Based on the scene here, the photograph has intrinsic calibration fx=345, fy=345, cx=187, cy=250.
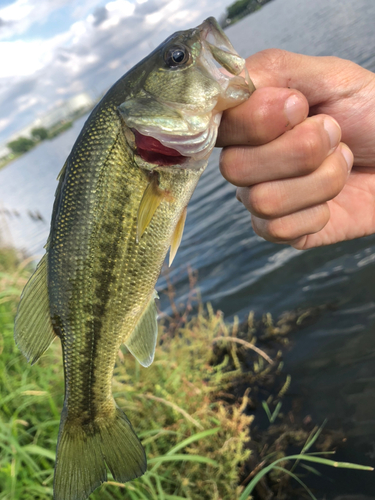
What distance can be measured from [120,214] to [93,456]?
149cm

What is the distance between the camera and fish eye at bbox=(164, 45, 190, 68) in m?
1.92

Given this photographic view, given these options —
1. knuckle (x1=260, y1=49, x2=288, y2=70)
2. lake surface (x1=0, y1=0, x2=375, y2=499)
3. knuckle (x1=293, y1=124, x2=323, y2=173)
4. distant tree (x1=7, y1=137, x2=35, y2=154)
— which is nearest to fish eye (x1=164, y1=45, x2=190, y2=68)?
knuckle (x1=260, y1=49, x2=288, y2=70)

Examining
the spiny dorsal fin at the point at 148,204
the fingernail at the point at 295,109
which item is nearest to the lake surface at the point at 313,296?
the spiny dorsal fin at the point at 148,204

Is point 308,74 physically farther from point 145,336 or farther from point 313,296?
point 313,296

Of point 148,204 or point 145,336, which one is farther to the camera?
point 145,336

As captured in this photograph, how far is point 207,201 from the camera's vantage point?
13.9 metres

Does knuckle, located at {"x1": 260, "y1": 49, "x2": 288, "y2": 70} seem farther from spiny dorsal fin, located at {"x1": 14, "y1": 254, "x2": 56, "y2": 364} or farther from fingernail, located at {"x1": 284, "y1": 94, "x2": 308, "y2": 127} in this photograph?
spiny dorsal fin, located at {"x1": 14, "y1": 254, "x2": 56, "y2": 364}

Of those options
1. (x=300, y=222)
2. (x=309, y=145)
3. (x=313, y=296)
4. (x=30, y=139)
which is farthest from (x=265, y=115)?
(x=30, y=139)

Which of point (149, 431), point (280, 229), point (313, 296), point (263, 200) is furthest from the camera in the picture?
point (313, 296)

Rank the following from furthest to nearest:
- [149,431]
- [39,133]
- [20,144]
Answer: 1. [20,144]
2. [39,133]
3. [149,431]

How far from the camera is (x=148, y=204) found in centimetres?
191

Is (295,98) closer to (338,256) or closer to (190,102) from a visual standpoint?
(190,102)

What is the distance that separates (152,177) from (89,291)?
76 centimetres

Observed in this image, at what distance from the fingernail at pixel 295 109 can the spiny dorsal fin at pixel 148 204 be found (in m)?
0.83
